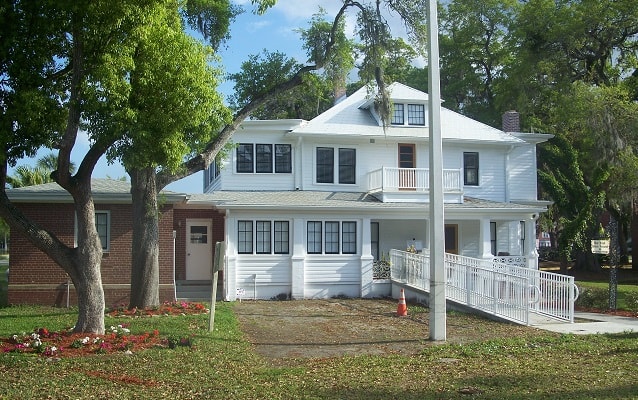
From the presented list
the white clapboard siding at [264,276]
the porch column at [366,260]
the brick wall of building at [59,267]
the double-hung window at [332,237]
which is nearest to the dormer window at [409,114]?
the porch column at [366,260]

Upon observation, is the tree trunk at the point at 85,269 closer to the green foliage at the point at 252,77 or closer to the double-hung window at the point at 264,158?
the double-hung window at the point at 264,158

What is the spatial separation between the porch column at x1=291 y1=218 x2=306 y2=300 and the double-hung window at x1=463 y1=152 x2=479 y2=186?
758 cm

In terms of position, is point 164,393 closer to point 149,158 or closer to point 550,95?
point 149,158

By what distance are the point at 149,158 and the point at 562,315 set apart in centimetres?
1043

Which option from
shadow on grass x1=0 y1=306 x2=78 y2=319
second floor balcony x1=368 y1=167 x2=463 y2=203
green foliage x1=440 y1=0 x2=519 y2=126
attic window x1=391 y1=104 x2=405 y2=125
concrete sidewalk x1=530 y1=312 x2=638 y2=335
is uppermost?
green foliage x1=440 y1=0 x2=519 y2=126

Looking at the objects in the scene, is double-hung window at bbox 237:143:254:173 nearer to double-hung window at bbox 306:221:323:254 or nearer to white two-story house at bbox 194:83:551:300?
white two-story house at bbox 194:83:551:300

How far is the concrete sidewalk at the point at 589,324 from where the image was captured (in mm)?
14242

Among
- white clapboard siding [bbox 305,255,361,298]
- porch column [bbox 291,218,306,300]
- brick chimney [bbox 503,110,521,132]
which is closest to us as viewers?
porch column [bbox 291,218,306,300]

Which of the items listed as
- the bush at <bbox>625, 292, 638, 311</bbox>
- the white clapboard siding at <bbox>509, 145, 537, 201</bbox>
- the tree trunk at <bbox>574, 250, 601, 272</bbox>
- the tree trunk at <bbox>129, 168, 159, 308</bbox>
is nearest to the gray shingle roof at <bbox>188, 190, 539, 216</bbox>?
the white clapboard siding at <bbox>509, 145, 537, 201</bbox>

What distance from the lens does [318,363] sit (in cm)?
1072

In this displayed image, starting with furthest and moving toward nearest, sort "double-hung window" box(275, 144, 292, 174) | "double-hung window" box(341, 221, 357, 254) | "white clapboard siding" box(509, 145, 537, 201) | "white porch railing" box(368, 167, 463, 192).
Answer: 1. "white clapboard siding" box(509, 145, 537, 201)
2. "double-hung window" box(275, 144, 292, 174)
3. "white porch railing" box(368, 167, 463, 192)
4. "double-hung window" box(341, 221, 357, 254)

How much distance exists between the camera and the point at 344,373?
9883 mm

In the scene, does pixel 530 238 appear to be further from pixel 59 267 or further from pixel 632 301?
pixel 59 267

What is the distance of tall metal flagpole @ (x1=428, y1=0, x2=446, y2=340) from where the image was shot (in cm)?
1293
